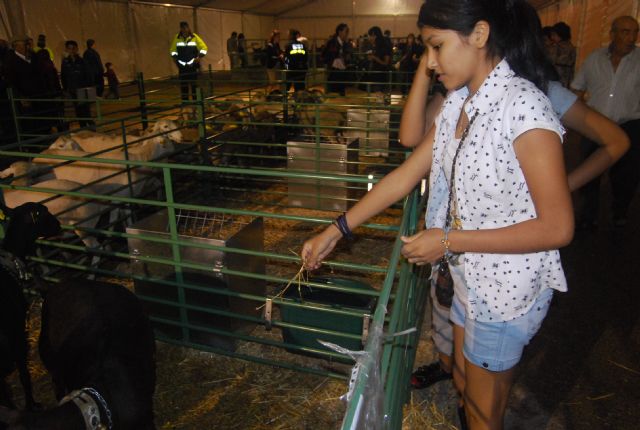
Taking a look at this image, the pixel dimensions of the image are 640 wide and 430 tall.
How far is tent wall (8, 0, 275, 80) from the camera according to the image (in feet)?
46.8

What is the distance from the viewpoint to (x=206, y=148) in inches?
270

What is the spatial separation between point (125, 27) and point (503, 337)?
20.0 metres

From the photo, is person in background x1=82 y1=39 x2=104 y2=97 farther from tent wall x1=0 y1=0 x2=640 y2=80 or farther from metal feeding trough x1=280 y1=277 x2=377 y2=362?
metal feeding trough x1=280 y1=277 x2=377 y2=362

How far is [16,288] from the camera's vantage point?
9.60 ft

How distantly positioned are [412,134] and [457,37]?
0.74 meters

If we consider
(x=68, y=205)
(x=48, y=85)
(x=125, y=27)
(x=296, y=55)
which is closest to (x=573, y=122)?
(x=68, y=205)

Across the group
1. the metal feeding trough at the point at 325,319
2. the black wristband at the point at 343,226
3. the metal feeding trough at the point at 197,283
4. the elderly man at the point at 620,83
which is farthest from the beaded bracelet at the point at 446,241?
the elderly man at the point at 620,83

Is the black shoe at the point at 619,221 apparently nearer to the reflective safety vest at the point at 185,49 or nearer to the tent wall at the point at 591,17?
the tent wall at the point at 591,17

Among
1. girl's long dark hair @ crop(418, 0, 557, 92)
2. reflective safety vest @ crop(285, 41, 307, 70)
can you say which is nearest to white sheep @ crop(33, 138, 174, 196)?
girl's long dark hair @ crop(418, 0, 557, 92)

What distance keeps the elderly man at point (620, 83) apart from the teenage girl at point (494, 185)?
392 cm

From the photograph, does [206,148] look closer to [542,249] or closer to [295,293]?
[295,293]

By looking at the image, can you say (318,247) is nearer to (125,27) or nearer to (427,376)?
(427,376)

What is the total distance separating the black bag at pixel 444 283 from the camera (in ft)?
5.77

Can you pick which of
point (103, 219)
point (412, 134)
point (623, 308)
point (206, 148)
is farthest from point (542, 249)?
point (206, 148)
